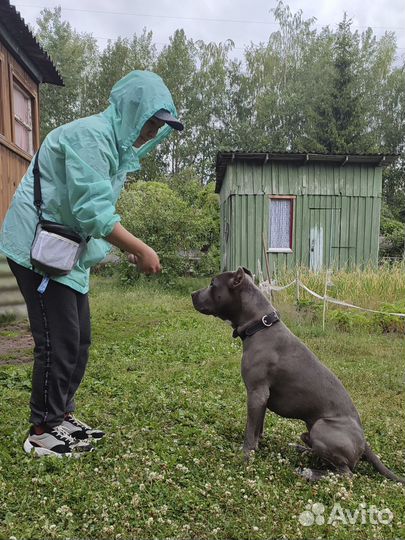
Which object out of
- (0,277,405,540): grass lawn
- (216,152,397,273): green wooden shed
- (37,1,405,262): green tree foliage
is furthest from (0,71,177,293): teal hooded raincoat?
(37,1,405,262): green tree foliage

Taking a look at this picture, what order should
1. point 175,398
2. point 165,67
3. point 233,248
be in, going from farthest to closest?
1. point 165,67
2. point 233,248
3. point 175,398

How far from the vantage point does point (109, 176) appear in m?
2.92

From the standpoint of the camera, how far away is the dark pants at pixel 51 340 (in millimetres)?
2881

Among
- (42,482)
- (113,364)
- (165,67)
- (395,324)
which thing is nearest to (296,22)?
(165,67)

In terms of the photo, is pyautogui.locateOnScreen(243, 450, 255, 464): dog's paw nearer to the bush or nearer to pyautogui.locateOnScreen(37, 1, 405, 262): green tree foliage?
the bush

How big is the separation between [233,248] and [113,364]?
30.6 feet

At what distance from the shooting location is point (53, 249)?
9.06ft

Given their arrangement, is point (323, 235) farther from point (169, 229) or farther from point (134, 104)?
point (134, 104)

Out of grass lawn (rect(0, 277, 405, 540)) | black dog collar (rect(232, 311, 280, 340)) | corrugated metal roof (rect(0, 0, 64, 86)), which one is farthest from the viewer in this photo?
corrugated metal roof (rect(0, 0, 64, 86))

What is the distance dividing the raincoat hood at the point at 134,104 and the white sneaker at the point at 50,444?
183 cm

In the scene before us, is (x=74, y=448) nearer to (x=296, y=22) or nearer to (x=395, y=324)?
(x=395, y=324)

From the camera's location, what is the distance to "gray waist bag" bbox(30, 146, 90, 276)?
2754mm

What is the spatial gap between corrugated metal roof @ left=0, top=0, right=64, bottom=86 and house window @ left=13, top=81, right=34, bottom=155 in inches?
20.7

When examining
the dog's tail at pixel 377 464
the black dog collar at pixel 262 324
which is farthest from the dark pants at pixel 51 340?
the dog's tail at pixel 377 464
